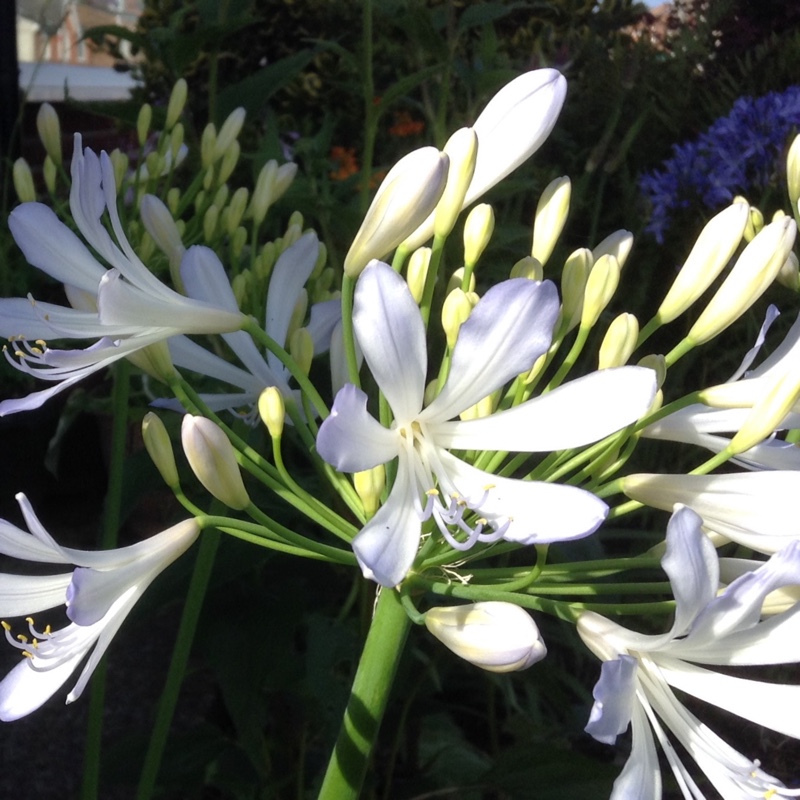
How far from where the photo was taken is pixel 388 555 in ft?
1.44

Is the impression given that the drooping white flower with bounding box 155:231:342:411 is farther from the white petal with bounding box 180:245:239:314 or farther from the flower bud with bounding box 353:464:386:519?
the flower bud with bounding box 353:464:386:519

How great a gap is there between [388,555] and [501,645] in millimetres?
74

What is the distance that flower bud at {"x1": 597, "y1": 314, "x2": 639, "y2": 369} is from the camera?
1.80 ft

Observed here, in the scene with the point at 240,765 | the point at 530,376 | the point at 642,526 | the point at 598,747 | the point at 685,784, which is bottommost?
the point at 598,747

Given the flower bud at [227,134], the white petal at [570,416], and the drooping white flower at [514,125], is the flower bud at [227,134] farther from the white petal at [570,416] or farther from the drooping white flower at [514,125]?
the white petal at [570,416]

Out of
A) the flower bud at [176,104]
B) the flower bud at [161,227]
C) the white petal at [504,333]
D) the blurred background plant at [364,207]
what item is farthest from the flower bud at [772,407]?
the flower bud at [176,104]

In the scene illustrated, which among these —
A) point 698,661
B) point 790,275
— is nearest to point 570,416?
point 698,661

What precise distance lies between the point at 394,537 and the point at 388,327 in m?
0.11

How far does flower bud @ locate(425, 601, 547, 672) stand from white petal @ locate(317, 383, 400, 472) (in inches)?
3.7

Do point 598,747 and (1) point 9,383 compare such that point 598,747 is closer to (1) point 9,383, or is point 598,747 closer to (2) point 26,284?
(1) point 9,383

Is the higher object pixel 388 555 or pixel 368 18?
pixel 368 18

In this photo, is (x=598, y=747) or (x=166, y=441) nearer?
(x=166, y=441)

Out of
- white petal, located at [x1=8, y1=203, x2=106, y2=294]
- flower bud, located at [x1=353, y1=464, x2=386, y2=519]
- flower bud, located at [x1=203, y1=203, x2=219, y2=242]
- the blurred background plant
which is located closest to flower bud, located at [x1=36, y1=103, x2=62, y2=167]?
the blurred background plant

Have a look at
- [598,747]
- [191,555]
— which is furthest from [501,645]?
[598,747]
